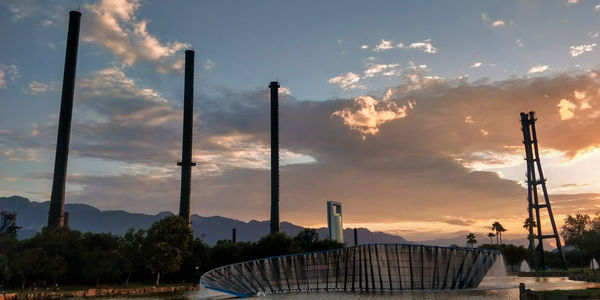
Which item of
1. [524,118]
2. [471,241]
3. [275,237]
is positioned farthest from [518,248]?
[275,237]

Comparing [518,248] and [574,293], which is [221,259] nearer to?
[574,293]

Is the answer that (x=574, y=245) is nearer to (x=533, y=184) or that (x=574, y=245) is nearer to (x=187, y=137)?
(x=533, y=184)

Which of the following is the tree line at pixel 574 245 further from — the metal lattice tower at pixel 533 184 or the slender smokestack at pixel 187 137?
the slender smokestack at pixel 187 137

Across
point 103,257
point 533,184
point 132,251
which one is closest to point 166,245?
point 132,251

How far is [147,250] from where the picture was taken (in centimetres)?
9688

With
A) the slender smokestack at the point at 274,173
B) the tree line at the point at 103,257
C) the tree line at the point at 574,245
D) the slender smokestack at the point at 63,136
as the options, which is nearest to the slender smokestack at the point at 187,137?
the tree line at the point at 103,257

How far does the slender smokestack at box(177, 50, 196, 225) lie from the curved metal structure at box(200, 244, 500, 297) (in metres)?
57.5

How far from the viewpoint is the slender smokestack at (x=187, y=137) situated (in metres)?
127

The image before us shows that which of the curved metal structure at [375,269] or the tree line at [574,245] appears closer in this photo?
the curved metal structure at [375,269]

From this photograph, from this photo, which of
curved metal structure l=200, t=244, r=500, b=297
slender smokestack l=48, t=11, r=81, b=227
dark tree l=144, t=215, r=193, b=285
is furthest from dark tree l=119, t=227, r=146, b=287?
curved metal structure l=200, t=244, r=500, b=297

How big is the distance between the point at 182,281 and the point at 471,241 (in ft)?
381

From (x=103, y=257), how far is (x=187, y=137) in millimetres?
43149

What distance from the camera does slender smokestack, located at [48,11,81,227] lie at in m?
104

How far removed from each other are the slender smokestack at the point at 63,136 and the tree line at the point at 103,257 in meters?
5.86
